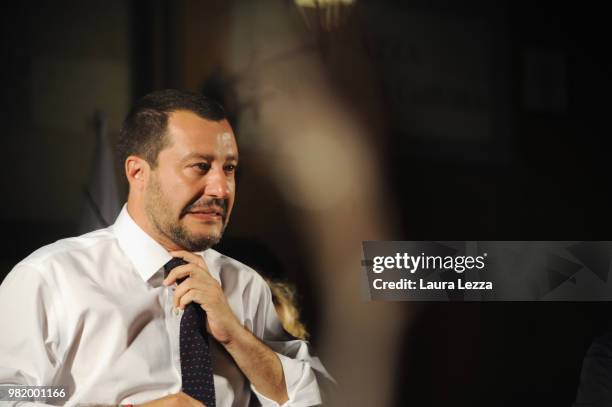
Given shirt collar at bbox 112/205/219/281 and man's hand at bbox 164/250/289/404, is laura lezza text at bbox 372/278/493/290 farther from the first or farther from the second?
shirt collar at bbox 112/205/219/281

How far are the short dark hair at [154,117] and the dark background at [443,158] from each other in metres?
0.04

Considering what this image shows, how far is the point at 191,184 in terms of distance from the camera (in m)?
1.73

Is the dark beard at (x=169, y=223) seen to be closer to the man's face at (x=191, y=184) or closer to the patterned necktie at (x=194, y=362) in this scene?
the man's face at (x=191, y=184)

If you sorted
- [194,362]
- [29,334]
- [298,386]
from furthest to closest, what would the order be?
[298,386] → [194,362] → [29,334]

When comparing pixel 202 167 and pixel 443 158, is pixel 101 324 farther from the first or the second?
pixel 443 158

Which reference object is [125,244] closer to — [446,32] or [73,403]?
[73,403]

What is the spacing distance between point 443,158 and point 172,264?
0.75 meters

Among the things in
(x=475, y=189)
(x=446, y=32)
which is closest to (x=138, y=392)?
(x=475, y=189)

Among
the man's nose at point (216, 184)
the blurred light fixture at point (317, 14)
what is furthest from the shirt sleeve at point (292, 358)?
the blurred light fixture at point (317, 14)

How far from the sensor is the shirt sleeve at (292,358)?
1823 millimetres

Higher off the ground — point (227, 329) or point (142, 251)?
point (142, 251)

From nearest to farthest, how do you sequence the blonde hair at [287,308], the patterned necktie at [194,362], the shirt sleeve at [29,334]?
1. the shirt sleeve at [29,334]
2. the patterned necktie at [194,362]
3. the blonde hair at [287,308]

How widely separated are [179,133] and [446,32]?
763mm

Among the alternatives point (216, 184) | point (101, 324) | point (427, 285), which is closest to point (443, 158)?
point (427, 285)
